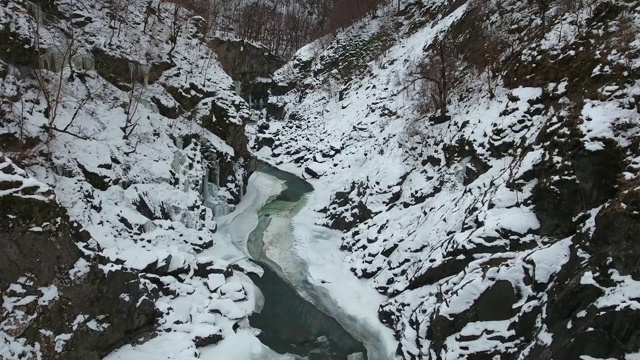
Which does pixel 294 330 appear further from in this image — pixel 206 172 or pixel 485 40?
pixel 485 40

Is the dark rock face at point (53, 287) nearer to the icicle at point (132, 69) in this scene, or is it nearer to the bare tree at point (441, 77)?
the icicle at point (132, 69)

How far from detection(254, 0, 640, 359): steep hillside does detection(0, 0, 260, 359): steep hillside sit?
17.4 ft

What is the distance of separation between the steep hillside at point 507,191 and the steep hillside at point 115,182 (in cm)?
529

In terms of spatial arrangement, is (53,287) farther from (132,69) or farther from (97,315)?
(132,69)

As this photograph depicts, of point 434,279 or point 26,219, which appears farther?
point 434,279

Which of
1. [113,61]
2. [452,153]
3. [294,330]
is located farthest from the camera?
[113,61]

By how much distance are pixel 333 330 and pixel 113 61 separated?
1427cm

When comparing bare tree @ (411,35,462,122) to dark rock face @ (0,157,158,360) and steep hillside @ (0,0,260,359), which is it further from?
dark rock face @ (0,157,158,360)

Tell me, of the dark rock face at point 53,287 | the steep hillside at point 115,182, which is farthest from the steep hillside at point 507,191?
the dark rock face at point 53,287

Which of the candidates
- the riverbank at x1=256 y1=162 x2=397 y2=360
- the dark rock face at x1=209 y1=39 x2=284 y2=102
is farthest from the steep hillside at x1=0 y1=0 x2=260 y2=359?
the dark rock face at x1=209 y1=39 x2=284 y2=102

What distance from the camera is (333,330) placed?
41.7 feet

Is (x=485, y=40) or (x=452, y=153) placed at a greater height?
(x=485, y=40)

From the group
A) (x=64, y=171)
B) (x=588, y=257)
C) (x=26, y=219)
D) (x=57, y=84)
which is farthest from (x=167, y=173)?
(x=588, y=257)

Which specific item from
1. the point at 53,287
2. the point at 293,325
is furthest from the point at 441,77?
the point at 53,287
